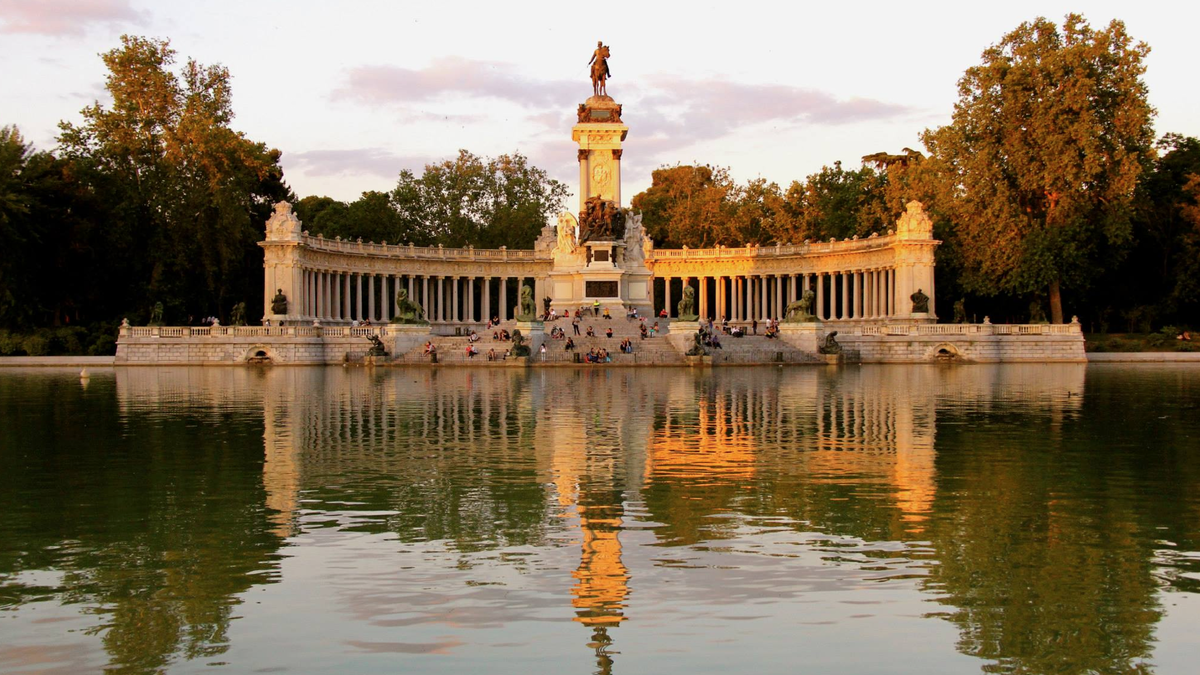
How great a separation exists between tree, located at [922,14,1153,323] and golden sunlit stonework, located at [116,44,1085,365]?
4.54m

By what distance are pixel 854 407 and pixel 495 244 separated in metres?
67.6

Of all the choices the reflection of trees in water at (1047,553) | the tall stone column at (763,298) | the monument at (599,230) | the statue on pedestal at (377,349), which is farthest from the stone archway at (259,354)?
the reflection of trees in water at (1047,553)

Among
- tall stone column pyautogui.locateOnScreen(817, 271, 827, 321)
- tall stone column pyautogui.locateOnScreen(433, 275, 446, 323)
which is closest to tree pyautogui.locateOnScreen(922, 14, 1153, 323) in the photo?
tall stone column pyautogui.locateOnScreen(817, 271, 827, 321)

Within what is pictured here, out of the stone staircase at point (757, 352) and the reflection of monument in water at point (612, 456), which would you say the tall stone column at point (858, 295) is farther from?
the reflection of monument in water at point (612, 456)

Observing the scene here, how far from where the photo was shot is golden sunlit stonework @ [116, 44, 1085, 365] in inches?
2208

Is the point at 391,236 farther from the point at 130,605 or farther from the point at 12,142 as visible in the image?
the point at 130,605

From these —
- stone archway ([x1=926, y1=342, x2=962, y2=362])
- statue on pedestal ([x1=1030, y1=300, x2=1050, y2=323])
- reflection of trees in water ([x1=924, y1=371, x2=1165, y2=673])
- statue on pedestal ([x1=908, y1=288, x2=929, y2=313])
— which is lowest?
reflection of trees in water ([x1=924, y1=371, x2=1165, y2=673])

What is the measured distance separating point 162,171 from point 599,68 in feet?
92.5

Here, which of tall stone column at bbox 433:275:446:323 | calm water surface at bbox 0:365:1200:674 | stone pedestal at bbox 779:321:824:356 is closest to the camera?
calm water surface at bbox 0:365:1200:674

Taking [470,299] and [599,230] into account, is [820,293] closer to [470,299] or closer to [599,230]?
[599,230]

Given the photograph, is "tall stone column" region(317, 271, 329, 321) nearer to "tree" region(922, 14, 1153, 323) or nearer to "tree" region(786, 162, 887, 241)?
"tree" region(786, 162, 887, 241)

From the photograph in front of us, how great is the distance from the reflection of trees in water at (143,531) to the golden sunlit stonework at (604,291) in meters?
32.2

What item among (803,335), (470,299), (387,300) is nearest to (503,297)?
(470,299)

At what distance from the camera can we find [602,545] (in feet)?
35.1
